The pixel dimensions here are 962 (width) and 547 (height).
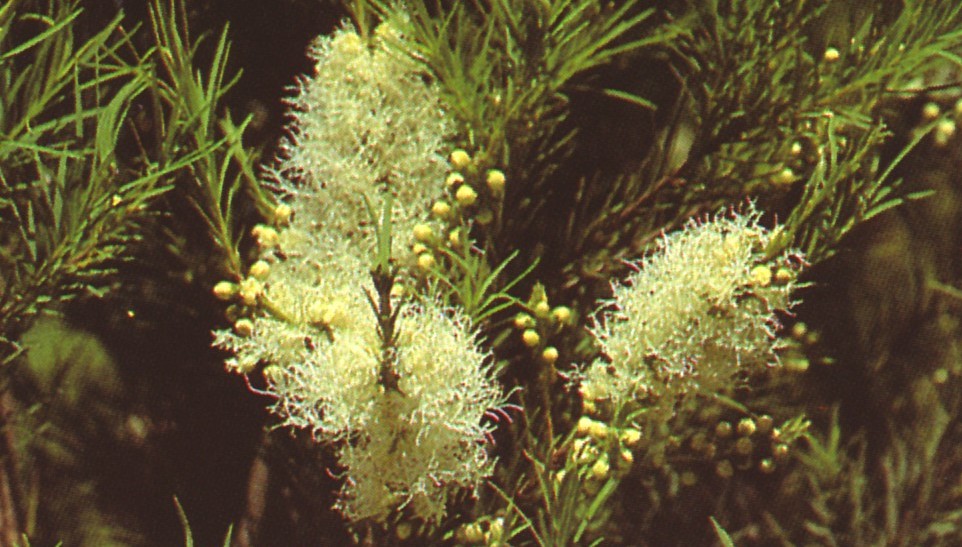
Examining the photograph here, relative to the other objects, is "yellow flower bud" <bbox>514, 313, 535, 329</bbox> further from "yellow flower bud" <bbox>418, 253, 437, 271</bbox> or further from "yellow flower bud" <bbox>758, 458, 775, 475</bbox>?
"yellow flower bud" <bbox>758, 458, 775, 475</bbox>

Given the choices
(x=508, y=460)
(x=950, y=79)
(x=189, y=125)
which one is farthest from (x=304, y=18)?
(x=950, y=79)

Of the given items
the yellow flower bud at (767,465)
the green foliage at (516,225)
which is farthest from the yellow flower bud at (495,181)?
the yellow flower bud at (767,465)

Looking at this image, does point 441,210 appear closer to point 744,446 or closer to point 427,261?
point 427,261

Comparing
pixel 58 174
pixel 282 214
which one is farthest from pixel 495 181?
pixel 58 174

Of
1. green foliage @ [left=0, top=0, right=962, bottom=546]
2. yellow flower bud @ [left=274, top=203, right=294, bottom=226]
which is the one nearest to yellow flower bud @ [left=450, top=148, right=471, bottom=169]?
green foliage @ [left=0, top=0, right=962, bottom=546]

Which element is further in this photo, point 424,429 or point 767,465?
point 767,465

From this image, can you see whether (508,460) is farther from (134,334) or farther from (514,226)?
(134,334)
